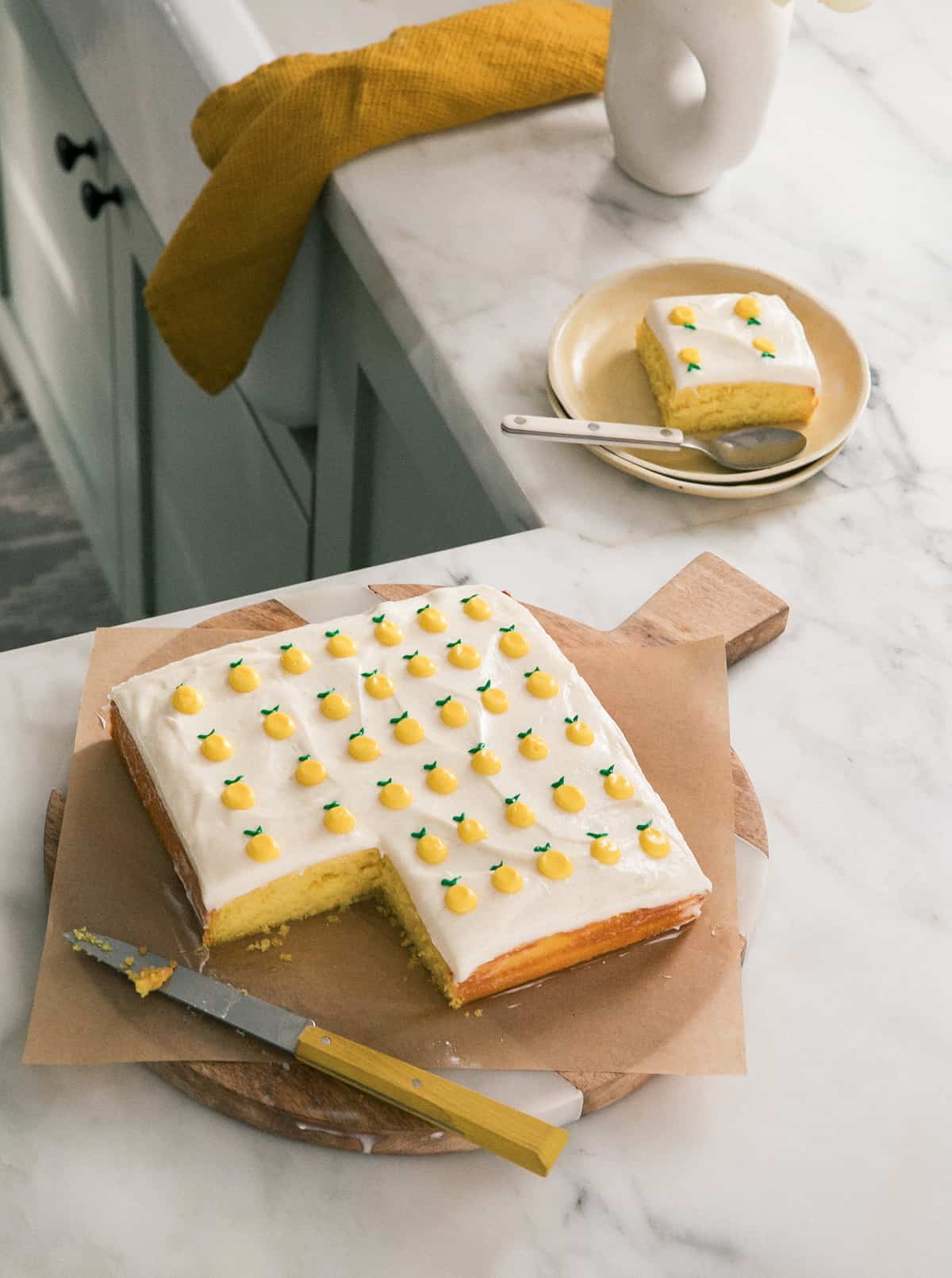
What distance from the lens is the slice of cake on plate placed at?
3.70 feet

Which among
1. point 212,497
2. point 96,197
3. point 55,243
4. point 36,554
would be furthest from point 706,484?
point 36,554

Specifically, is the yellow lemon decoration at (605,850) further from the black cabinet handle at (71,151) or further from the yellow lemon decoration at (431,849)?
the black cabinet handle at (71,151)

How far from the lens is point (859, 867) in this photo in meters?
0.92

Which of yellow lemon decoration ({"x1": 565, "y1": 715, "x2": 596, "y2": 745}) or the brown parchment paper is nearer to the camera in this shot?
the brown parchment paper

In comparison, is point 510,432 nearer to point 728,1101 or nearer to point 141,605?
point 728,1101

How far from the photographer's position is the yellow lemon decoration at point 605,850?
814 millimetres

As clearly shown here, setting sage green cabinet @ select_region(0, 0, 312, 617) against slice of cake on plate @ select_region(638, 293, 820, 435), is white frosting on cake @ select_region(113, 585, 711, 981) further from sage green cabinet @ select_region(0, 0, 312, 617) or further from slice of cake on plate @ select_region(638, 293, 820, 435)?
sage green cabinet @ select_region(0, 0, 312, 617)

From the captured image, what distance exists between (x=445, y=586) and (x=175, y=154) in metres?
0.78

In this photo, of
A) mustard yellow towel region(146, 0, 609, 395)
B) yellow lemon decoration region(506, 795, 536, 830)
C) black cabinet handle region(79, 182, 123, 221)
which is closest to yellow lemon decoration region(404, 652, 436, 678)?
yellow lemon decoration region(506, 795, 536, 830)

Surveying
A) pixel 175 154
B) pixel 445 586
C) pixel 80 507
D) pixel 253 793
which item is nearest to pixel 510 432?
pixel 445 586

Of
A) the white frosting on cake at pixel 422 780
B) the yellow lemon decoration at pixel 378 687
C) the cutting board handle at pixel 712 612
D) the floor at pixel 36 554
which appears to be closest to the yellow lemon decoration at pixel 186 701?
the white frosting on cake at pixel 422 780

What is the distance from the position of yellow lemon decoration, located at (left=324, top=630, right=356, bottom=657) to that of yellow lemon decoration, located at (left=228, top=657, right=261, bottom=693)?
5 centimetres

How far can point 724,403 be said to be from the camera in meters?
1.14

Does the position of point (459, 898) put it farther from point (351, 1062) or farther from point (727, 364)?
point (727, 364)
